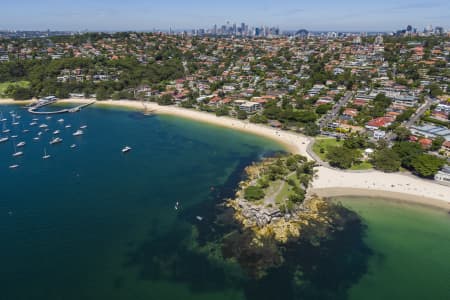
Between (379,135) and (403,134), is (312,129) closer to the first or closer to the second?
(379,135)

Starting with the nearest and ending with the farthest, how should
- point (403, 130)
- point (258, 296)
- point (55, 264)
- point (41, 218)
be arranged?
point (258, 296)
point (55, 264)
point (41, 218)
point (403, 130)

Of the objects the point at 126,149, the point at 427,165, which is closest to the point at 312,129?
the point at 427,165

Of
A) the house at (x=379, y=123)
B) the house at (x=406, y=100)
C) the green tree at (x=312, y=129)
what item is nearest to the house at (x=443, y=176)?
the house at (x=379, y=123)

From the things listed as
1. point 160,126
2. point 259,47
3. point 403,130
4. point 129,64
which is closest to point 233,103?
point 160,126

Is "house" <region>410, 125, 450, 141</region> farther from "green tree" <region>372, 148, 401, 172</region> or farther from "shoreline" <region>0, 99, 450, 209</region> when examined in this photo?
"shoreline" <region>0, 99, 450, 209</region>

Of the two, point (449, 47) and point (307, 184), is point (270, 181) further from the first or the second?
point (449, 47)

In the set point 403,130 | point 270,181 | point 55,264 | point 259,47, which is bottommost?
point 55,264
